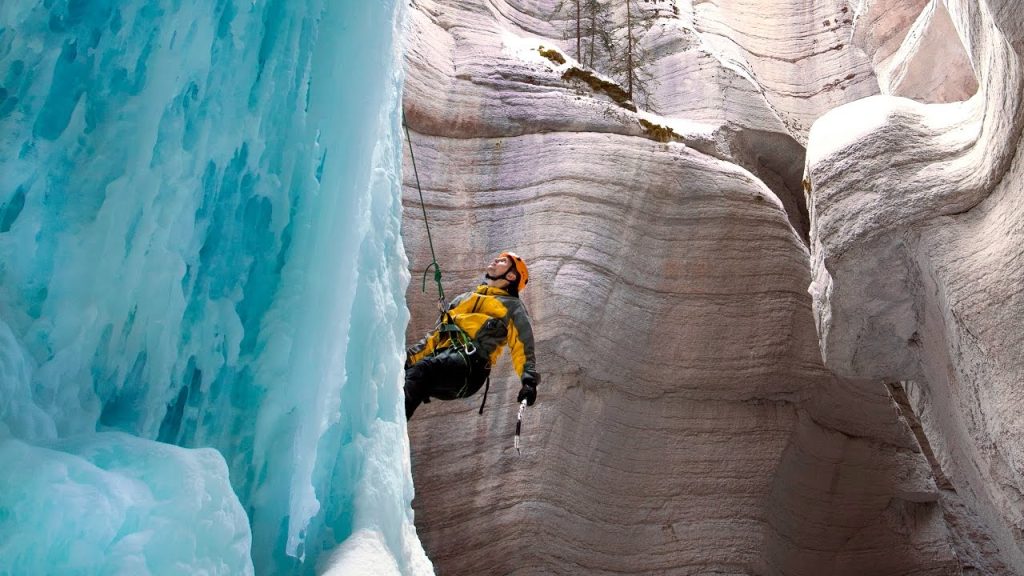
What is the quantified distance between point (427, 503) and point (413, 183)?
3254mm

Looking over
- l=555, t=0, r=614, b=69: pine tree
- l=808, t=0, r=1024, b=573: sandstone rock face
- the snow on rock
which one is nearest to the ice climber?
the snow on rock

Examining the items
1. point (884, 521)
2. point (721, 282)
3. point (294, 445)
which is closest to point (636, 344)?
point (721, 282)

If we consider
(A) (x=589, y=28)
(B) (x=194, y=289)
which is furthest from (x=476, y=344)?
(A) (x=589, y=28)

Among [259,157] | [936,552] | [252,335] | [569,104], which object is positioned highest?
[569,104]

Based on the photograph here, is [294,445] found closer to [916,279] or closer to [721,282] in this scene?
[916,279]

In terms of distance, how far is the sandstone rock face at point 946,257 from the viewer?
19.5 feet

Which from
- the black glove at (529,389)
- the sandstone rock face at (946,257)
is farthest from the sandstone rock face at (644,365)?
the black glove at (529,389)

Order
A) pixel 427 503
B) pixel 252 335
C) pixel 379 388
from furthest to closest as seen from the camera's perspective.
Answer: pixel 427 503 < pixel 379 388 < pixel 252 335

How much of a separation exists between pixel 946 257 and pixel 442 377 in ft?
11.9

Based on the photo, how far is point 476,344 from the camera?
6.86 m

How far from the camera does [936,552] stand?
10.6 m

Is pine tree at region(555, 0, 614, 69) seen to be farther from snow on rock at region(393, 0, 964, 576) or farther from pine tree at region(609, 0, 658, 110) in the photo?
snow on rock at region(393, 0, 964, 576)

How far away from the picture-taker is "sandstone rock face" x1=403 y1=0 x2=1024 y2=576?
8.63 metres

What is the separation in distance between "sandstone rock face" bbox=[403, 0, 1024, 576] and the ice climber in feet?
5.81
